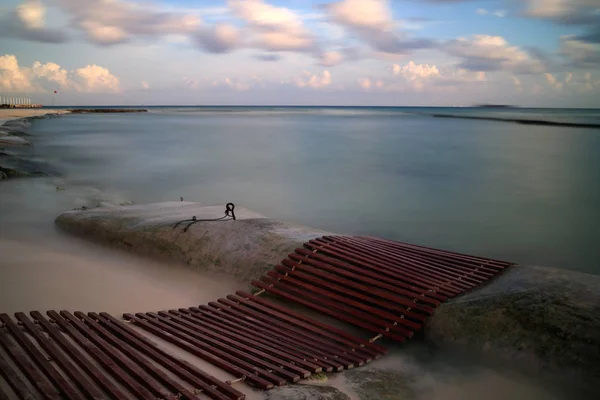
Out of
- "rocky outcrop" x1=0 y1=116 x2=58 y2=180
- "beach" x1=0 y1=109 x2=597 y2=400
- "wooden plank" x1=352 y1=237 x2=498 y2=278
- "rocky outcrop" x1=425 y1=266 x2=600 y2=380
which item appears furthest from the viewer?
"rocky outcrop" x1=0 y1=116 x2=58 y2=180

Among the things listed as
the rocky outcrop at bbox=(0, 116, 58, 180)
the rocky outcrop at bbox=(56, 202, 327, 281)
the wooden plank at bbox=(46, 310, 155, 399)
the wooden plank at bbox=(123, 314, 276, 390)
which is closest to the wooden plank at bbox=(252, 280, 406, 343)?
the rocky outcrop at bbox=(56, 202, 327, 281)

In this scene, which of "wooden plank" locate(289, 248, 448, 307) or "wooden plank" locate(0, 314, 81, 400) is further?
"wooden plank" locate(289, 248, 448, 307)

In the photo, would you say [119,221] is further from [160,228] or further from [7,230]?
[7,230]

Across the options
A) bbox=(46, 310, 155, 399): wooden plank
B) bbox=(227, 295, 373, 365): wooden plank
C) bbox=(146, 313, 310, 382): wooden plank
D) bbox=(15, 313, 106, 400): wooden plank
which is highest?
bbox=(15, 313, 106, 400): wooden plank

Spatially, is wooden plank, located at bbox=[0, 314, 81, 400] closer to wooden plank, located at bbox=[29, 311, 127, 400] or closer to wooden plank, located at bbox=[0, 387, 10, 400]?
wooden plank, located at bbox=[29, 311, 127, 400]

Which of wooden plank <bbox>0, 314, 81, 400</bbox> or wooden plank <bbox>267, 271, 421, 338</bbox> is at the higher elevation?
wooden plank <bbox>0, 314, 81, 400</bbox>

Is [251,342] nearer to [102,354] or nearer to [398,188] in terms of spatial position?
[102,354]

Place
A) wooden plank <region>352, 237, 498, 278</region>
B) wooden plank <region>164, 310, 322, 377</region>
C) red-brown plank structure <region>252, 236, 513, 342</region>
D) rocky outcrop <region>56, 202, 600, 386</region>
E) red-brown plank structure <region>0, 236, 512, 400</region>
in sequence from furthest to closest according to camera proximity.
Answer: wooden plank <region>352, 237, 498, 278</region> → red-brown plank structure <region>252, 236, 513, 342</region> → rocky outcrop <region>56, 202, 600, 386</region> → wooden plank <region>164, 310, 322, 377</region> → red-brown plank structure <region>0, 236, 512, 400</region>
